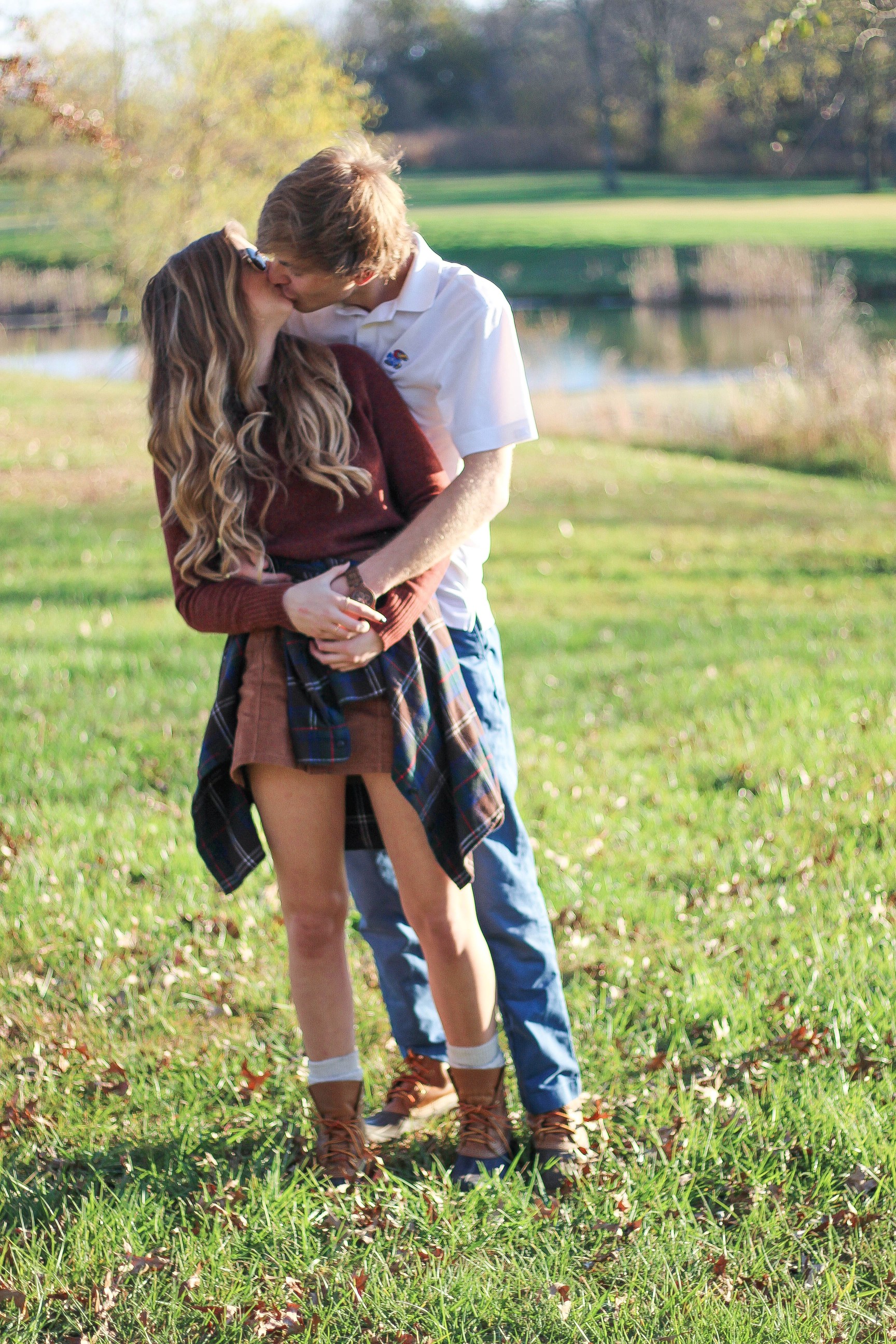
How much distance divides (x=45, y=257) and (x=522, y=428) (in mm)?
40406

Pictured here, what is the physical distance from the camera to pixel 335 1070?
2.72 metres

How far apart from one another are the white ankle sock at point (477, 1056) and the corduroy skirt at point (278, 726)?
692mm

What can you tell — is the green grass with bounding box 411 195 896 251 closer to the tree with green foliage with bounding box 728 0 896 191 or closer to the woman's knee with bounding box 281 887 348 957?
the tree with green foliage with bounding box 728 0 896 191

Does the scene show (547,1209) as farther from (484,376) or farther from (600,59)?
(600,59)

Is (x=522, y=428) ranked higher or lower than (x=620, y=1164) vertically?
higher

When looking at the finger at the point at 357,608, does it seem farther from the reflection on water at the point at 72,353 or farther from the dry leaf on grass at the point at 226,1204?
the reflection on water at the point at 72,353

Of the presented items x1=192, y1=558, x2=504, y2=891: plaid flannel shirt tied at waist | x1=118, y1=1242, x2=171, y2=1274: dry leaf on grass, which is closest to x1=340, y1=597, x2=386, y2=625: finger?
x1=192, y1=558, x2=504, y2=891: plaid flannel shirt tied at waist

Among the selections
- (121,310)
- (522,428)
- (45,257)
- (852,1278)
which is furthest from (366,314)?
(45,257)

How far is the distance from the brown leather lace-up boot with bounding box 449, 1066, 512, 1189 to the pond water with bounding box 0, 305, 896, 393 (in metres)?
15.0

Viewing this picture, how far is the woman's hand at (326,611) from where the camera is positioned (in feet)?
7.79

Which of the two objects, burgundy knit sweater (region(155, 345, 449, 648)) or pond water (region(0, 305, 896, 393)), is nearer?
burgundy knit sweater (region(155, 345, 449, 648))

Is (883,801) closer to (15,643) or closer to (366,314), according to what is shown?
(366,314)

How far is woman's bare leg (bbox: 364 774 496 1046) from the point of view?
8.36ft

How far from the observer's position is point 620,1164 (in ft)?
8.88
